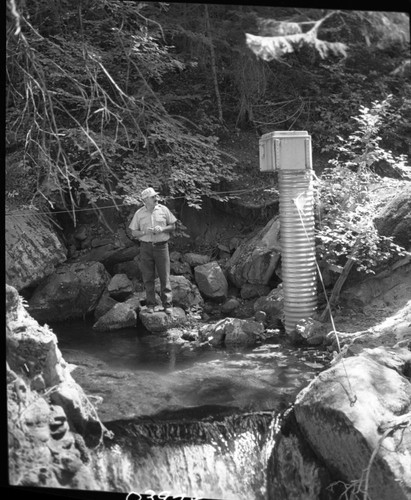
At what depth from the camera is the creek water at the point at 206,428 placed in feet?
11.3

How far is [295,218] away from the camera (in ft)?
15.5

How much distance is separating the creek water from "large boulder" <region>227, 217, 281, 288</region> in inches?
29.1

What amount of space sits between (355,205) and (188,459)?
2296 millimetres

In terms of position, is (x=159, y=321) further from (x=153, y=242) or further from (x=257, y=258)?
(x=257, y=258)

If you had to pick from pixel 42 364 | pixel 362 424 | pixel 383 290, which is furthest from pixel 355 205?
pixel 42 364

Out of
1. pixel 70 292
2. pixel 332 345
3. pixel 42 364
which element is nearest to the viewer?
pixel 42 364

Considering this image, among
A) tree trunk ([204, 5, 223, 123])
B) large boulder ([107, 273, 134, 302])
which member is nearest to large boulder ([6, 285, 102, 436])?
large boulder ([107, 273, 134, 302])

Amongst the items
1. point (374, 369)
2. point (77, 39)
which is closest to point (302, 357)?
point (374, 369)

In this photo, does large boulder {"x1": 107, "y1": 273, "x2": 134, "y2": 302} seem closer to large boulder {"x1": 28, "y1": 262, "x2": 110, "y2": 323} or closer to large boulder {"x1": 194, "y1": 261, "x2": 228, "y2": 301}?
large boulder {"x1": 28, "y1": 262, "x2": 110, "y2": 323}

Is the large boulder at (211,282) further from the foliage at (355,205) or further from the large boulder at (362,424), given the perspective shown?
the large boulder at (362,424)

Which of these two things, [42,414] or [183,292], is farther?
[183,292]

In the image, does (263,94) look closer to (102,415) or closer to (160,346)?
(160,346)

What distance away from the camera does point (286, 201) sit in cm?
468

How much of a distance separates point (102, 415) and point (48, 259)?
1511mm
